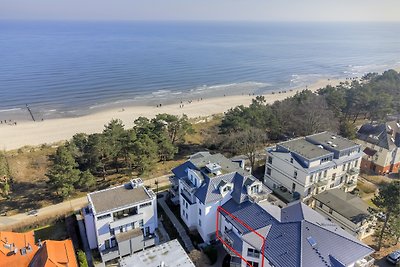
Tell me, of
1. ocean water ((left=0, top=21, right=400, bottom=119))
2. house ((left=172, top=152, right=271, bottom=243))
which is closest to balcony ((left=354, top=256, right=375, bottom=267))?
house ((left=172, top=152, right=271, bottom=243))

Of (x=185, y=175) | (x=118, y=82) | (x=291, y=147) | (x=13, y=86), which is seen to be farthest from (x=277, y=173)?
(x=13, y=86)

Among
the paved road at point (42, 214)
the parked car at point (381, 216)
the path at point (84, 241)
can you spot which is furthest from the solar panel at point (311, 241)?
the paved road at point (42, 214)

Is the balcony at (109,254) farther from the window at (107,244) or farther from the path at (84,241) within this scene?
the path at (84,241)

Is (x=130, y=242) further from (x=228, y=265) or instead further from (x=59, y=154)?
(x=59, y=154)

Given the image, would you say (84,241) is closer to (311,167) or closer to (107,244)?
(107,244)

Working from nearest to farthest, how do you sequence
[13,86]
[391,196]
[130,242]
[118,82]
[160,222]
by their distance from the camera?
[391,196] < [130,242] < [160,222] < [13,86] < [118,82]

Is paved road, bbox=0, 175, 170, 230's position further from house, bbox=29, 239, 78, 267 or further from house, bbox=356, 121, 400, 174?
house, bbox=356, 121, 400, 174
